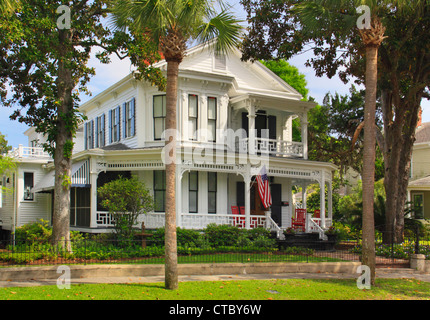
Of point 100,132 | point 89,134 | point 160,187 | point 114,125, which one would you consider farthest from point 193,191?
point 89,134

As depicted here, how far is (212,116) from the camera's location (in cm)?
2428

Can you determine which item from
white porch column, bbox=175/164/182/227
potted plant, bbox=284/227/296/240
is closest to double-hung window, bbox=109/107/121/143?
white porch column, bbox=175/164/182/227

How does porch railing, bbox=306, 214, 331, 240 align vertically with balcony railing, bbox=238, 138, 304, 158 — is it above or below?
below

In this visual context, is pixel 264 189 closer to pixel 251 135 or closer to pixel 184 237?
pixel 251 135

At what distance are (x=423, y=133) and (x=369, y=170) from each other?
29.3 m

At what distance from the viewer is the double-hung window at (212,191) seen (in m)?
23.9

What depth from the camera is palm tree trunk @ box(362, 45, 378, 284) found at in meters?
13.8

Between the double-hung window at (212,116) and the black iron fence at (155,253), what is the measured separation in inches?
253

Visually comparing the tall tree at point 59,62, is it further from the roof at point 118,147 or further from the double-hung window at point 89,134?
the double-hung window at point 89,134

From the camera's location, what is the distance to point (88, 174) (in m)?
23.1

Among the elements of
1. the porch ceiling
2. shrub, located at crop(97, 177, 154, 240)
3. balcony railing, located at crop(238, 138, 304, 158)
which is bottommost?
shrub, located at crop(97, 177, 154, 240)

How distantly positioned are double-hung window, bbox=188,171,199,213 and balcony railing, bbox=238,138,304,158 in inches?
110

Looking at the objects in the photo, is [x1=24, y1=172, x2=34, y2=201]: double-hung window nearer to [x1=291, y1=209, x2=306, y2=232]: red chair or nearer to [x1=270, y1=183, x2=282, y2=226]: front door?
[x1=270, y1=183, x2=282, y2=226]: front door

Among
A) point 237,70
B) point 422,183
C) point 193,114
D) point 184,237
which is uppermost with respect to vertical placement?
point 237,70
